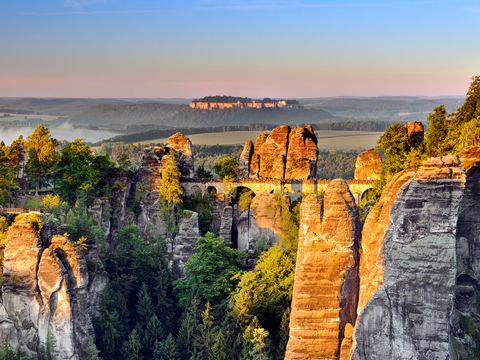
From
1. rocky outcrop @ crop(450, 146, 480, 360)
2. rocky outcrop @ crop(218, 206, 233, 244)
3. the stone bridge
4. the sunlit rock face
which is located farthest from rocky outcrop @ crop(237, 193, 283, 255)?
rocky outcrop @ crop(450, 146, 480, 360)

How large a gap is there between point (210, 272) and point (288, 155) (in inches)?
628

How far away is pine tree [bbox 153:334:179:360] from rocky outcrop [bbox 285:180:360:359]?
10.7m

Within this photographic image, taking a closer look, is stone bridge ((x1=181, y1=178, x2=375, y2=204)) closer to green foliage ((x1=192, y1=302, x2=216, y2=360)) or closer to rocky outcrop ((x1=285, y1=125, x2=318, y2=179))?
rocky outcrop ((x1=285, y1=125, x2=318, y2=179))

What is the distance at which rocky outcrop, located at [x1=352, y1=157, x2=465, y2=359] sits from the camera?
27.0 metres

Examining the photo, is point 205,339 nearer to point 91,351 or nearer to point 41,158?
point 91,351

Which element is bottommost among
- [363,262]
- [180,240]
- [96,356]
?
[96,356]

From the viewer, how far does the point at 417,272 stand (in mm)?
27250

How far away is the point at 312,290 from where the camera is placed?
101 feet

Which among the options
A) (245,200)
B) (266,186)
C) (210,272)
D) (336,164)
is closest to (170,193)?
(245,200)

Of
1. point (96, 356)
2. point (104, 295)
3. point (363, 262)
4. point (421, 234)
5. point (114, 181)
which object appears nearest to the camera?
point (421, 234)

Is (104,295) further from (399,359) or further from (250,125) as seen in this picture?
(250,125)

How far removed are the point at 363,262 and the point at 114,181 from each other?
27.6 meters

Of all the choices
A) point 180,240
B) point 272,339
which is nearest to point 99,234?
point 180,240

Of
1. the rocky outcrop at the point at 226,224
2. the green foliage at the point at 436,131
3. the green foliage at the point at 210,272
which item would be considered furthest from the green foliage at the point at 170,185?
the green foliage at the point at 436,131
